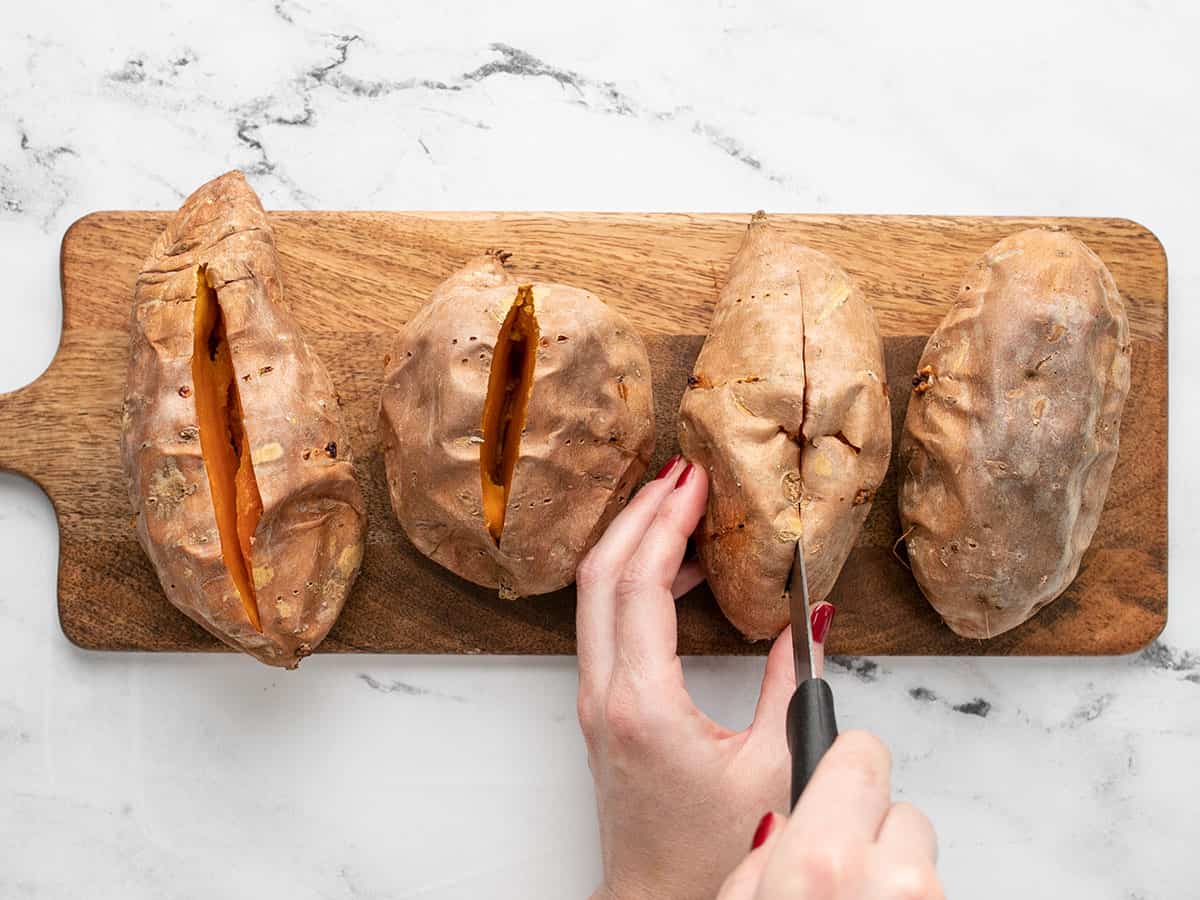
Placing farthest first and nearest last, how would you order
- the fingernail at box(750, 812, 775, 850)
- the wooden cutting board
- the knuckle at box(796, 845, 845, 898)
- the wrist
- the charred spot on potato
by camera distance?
the wooden cutting board → the charred spot on potato → the wrist → the fingernail at box(750, 812, 775, 850) → the knuckle at box(796, 845, 845, 898)

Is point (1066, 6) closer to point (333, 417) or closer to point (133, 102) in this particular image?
point (333, 417)

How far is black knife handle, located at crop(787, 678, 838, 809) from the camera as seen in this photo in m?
1.20

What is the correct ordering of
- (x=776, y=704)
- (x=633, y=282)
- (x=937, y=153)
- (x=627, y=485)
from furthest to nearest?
(x=937, y=153) < (x=633, y=282) < (x=627, y=485) < (x=776, y=704)

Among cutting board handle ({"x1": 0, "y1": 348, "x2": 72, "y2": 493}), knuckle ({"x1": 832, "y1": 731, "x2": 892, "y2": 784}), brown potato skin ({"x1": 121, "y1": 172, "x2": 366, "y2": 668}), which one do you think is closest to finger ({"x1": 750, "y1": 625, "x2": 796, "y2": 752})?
knuckle ({"x1": 832, "y1": 731, "x2": 892, "y2": 784})

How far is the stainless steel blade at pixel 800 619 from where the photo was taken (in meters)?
1.43

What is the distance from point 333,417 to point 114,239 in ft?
1.89

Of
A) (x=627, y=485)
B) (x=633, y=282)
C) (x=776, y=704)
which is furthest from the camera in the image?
(x=633, y=282)

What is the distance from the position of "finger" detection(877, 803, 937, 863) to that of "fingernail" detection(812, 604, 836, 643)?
Result: 1.67 feet

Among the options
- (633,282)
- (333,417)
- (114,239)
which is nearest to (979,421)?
(633,282)

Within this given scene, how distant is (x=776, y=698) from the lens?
153 cm

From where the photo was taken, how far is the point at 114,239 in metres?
1.81

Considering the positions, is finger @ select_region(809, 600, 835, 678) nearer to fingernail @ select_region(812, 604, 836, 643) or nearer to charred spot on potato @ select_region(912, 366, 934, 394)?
fingernail @ select_region(812, 604, 836, 643)

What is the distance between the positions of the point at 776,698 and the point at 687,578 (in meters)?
0.27

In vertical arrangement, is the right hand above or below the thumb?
above
